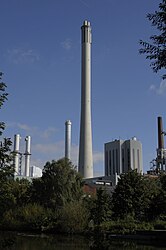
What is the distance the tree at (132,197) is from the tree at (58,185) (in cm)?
438

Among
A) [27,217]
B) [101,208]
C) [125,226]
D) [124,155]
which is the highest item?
[124,155]

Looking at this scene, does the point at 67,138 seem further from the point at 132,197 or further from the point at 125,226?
the point at 125,226

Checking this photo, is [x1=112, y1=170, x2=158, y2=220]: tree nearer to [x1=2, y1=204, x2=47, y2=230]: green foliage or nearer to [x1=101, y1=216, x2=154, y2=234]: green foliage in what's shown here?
[x1=101, y1=216, x2=154, y2=234]: green foliage

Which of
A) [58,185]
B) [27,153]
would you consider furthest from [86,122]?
[58,185]

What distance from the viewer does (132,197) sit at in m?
36.8

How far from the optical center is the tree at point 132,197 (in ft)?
119

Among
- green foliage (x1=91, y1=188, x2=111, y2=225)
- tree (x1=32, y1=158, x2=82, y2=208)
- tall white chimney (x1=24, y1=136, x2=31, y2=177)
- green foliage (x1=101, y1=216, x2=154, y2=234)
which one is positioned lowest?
green foliage (x1=101, y1=216, x2=154, y2=234)

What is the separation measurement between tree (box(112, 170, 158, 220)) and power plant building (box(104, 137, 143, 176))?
161 feet

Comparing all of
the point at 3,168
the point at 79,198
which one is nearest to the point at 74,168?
the point at 79,198

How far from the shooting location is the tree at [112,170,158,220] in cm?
3631

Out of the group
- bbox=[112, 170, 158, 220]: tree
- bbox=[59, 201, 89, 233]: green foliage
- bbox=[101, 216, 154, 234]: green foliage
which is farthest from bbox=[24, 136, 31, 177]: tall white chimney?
bbox=[101, 216, 154, 234]: green foliage

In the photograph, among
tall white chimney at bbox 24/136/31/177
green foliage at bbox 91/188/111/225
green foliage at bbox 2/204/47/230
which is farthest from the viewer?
tall white chimney at bbox 24/136/31/177

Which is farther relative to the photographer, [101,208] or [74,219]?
[101,208]

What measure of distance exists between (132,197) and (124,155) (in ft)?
170
